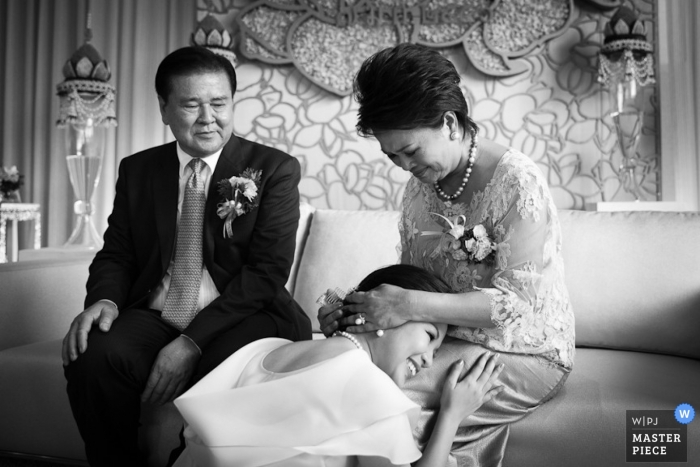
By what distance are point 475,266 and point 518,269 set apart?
0.16m

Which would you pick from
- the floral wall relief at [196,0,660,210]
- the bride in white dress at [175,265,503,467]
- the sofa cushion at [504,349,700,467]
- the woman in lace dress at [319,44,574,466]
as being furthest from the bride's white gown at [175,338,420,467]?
the floral wall relief at [196,0,660,210]

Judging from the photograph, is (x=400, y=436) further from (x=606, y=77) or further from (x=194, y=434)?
(x=606, y=77)

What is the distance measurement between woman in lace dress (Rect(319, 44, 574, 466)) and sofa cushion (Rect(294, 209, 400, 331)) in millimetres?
Result: 825

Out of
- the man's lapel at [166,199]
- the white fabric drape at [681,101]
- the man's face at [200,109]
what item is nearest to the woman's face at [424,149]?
the man's face at [200,109]

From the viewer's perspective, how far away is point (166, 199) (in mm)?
2299

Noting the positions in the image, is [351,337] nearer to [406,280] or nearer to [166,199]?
[406,280]

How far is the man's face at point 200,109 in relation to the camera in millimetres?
2217

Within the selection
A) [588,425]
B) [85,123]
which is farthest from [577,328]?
[85,123]

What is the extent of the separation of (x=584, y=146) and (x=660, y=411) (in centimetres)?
219

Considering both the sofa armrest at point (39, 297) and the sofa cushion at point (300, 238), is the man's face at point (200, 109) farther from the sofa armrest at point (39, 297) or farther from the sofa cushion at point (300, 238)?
the sofa armrest at point (39, 297)

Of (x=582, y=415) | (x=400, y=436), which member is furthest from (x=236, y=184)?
(x=582, y=415)

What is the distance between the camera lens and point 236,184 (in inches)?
87.8

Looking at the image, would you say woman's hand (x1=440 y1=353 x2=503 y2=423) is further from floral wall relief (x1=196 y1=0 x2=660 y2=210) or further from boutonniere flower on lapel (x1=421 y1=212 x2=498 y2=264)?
floral wall relief (x1=196 y1=0 x2=660 y2=210)

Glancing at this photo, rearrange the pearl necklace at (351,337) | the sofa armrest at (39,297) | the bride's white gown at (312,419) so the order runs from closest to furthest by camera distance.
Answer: the bride's white gown at (312,419) → the pearl necklace at (351,337) → the sofa armrest at (39,297)
